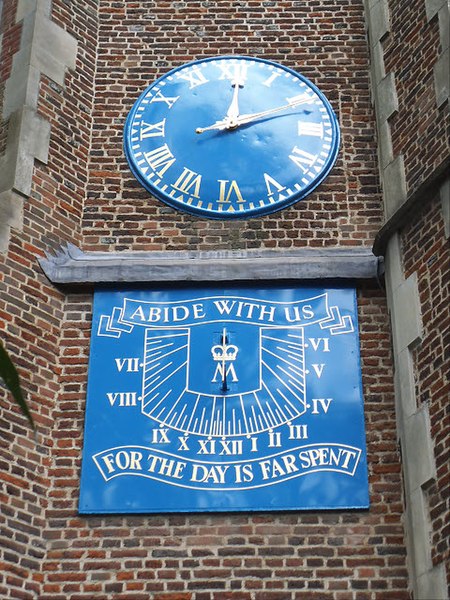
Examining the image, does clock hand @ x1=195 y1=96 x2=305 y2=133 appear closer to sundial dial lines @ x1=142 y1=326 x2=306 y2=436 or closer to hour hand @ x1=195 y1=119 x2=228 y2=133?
hour hand @ x1=195 y1=119 x2=228 y2=133

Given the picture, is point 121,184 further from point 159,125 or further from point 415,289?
point 415,289

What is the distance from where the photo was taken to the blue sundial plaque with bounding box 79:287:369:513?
8.36m

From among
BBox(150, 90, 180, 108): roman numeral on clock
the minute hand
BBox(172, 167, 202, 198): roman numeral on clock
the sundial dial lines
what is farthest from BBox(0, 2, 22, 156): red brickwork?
the sundial dial lines

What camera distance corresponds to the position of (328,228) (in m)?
9.77

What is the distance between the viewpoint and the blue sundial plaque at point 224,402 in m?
8.36

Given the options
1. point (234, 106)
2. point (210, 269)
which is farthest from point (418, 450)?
point (234, 106)

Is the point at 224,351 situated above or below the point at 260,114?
below

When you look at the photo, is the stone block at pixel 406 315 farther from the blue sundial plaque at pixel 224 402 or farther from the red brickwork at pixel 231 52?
the red brickwork at pixel 231 52

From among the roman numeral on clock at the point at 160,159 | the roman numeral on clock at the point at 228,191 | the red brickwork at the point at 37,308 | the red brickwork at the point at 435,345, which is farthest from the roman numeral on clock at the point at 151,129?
the red brickwork at the point at 435,345

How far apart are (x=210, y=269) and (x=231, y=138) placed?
4.76ft

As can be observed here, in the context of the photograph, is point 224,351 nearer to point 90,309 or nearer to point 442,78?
point 90,309

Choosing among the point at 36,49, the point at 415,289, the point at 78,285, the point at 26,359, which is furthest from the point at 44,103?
the point at 415,289

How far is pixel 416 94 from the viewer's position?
9680 millimetres

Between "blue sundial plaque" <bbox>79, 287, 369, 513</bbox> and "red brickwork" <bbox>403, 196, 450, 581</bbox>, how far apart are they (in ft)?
2.07
